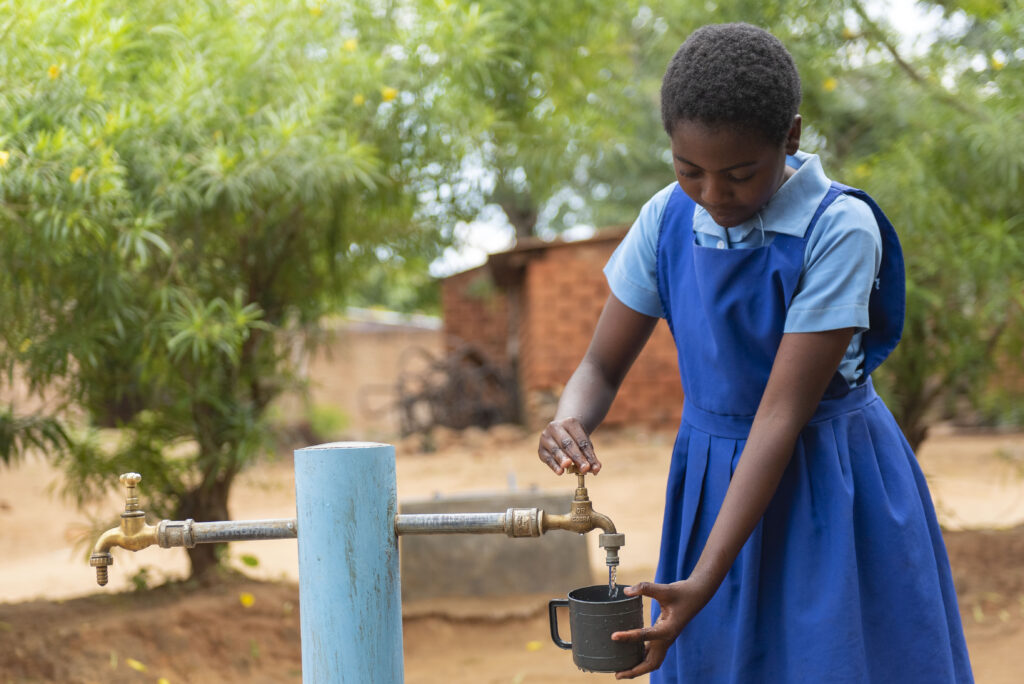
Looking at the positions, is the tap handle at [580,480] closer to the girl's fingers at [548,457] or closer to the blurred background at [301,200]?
the girl's fingers at [548,457]

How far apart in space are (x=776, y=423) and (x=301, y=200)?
9.19 ft

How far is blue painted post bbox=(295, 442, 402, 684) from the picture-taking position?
1422 millimetres

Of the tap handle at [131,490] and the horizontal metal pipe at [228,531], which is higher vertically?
the tap handle at [131,490]

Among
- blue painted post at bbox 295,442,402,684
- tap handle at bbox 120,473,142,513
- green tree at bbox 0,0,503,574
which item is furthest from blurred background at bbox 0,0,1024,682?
blue painted post at bbox 295,442,402,684

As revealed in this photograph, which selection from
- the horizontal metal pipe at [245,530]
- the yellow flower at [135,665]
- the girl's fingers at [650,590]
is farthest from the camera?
the yellow flower at [135,665]

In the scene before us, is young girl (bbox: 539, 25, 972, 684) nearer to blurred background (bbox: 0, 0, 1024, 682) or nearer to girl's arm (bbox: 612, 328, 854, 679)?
girl's arm (bbox: 612, 328, 854, 679)

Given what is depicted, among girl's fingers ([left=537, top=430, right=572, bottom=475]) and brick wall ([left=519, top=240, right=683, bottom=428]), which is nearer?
girl's fingers ([left=537, top=430, right=572, bottom=475])

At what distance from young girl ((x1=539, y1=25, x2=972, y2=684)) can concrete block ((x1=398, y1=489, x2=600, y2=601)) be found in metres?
Result: 2.92

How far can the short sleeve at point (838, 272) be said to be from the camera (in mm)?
1301

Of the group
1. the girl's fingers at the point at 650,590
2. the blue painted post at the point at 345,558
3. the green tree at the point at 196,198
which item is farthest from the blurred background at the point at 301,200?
the girl's fingers at the point at 650,590

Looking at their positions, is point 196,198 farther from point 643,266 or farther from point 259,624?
point 643,266

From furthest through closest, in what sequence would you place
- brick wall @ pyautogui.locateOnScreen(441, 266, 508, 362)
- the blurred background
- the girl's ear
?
brick wall @ pyautogui.locateOnScreen(441, 266, 508, 362), the blurred background, the girl's ear

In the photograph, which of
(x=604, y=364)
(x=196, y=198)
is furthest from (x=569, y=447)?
(x=196, y=198)

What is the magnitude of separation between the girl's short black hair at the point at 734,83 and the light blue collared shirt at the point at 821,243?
4.4 inches
